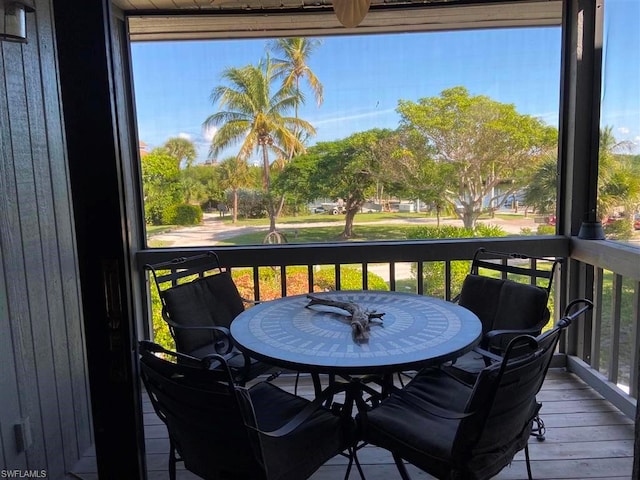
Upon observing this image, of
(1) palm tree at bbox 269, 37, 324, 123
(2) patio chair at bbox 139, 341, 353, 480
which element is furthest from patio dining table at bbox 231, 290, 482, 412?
(1) palm tree at bbox 269, 37, 324, 123

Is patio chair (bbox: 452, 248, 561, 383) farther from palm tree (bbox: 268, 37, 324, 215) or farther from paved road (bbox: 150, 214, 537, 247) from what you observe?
palm tree (bbox: 268, 37, 324, 215)

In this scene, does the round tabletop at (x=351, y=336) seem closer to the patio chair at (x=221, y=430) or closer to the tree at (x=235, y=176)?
the patio chair at (x=221, y=430)

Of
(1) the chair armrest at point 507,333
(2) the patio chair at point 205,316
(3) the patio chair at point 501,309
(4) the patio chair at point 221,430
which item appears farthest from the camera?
(2) the patio chair at point 205,316

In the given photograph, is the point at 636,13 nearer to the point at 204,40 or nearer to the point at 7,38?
the point at 204,40

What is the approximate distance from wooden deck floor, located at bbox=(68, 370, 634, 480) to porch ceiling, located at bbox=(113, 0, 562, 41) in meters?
2.69

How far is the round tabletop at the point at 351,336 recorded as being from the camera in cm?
168

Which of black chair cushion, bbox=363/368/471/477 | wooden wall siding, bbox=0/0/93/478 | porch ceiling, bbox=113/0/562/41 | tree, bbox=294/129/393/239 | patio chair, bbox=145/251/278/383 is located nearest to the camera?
black chair cushion, bbox=363/368/471/477

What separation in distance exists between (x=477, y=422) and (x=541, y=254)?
7.06 ft

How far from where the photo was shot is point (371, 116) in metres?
3.49

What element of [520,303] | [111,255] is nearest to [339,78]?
[520,303]

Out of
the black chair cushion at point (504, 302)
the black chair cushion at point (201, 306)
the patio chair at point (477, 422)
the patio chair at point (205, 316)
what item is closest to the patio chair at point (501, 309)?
the black chair cushion at point (504, 302)

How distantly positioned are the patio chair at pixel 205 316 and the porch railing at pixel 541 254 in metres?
0.47

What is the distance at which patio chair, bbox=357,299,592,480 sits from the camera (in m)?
1.44

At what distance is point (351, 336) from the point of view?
192 cm
